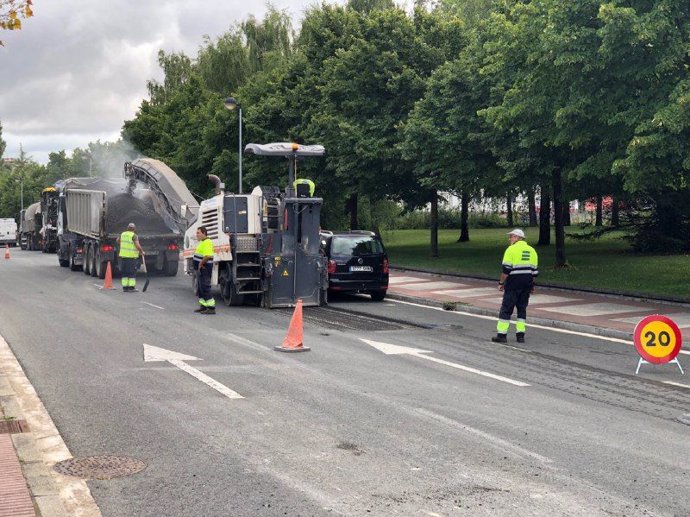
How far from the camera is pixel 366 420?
9023 mm

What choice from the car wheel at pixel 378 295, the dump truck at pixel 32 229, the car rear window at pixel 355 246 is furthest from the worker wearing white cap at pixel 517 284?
the dump truck at pixel 32 229

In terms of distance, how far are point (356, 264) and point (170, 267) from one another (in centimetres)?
977

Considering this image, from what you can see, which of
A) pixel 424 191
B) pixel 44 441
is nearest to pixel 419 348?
pixel 44 441

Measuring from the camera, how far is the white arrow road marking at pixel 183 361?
10.5 meters

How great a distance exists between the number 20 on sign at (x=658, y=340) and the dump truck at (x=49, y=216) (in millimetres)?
31734

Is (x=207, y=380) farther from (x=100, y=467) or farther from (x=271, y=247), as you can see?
(x=271, y=247)

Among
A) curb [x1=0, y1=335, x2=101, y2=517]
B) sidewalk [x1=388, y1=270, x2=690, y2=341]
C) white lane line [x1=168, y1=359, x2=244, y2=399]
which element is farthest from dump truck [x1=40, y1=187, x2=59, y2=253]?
curb [x1=0, y1=335, x2=101, y2=517]

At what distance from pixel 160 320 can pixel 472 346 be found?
254 inches

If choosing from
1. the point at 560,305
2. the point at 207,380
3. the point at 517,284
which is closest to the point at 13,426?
the point at 207,380

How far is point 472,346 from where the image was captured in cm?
1459

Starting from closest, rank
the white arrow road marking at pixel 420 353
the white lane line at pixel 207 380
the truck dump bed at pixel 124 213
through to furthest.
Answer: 1. the white lane line at pixel 207 380
2. the white arrow road marking at pixel 420 353
3. the truck dump bed at pixel 124 213

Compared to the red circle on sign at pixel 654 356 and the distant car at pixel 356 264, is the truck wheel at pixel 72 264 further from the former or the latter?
the red circle on sign at pixel 654 356

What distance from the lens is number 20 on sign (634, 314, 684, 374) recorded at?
1218 cm

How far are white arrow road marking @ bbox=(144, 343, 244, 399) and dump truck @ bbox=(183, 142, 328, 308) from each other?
649 cm
